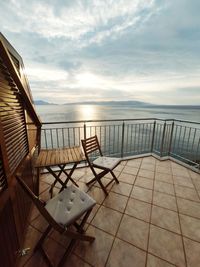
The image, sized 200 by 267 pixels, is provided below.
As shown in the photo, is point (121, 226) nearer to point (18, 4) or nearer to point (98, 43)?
point (18, 4)

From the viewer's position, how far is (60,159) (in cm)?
188

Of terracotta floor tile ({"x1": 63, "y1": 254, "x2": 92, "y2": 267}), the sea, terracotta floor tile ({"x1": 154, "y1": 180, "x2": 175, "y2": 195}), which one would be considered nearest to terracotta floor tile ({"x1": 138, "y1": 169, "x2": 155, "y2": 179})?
terracotta floor tile ({"x1": 154, "y1": 180, "x2": 175, "y2": 195})

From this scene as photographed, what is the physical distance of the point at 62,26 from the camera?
8.00 feet

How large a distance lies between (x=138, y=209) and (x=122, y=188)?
0.49 metres

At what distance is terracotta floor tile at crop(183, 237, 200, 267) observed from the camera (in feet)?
3.79

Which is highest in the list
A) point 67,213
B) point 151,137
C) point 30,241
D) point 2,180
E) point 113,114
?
point 2,180

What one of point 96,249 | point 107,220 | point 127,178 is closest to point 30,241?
point 96,249

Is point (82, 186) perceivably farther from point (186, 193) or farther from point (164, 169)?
point (164, 169)

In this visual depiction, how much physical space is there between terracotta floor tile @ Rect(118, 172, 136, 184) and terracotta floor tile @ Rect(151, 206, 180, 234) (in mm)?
681

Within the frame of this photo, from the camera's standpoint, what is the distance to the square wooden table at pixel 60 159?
5.80 feet

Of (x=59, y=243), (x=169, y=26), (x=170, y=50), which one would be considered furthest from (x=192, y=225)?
(x=170, y=50)

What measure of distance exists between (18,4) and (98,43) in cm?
276

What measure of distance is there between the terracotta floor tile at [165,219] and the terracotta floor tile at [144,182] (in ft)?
1.66

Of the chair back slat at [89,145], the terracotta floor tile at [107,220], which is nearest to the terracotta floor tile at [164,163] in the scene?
the chair back slat at [89,145]
